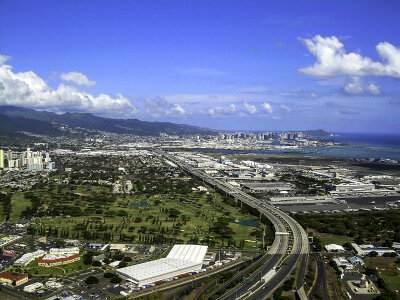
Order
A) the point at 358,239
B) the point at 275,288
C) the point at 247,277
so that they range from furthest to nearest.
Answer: the point at 358,239, the point at 247,277, the point at 275,288

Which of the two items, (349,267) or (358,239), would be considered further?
(358,239)

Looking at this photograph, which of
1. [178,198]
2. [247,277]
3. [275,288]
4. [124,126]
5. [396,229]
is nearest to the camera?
[275,288]

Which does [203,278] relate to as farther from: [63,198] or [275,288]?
[63,198]

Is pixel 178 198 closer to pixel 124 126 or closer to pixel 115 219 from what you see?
pixel 115 219

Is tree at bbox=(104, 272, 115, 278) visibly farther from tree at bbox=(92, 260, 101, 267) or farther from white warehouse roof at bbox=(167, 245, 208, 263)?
white warehouse roof at bbox=(167, 245, 208, 263)

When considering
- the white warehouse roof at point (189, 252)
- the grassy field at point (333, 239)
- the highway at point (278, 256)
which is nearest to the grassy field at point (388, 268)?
the grassy field at point (333, 239)

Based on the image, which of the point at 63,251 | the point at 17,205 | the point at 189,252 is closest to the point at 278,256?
the point at 189,252

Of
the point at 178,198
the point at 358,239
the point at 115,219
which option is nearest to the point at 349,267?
the point at 358,239
